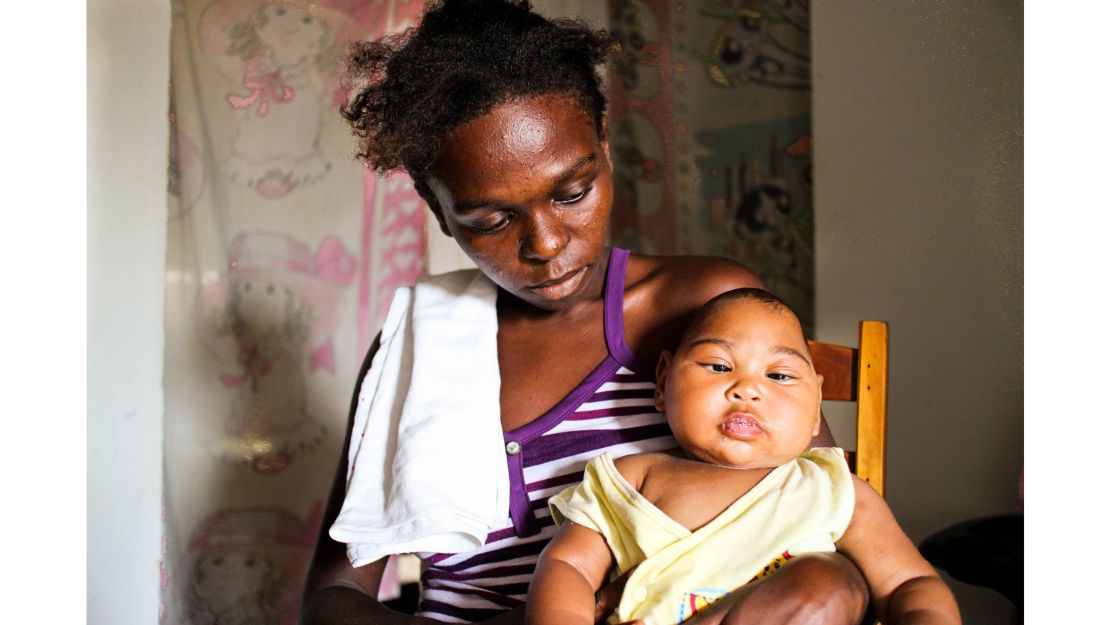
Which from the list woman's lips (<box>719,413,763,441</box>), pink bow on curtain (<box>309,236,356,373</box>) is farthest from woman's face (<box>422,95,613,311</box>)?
pink bow on curtain (<box>309,236,356,373</box>)

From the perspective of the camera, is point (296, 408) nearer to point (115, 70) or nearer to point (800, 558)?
point (115, 70)

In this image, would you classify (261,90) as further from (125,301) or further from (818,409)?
(818,409)

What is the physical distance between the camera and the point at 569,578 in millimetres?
923

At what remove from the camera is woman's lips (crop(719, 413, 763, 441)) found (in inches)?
38.0

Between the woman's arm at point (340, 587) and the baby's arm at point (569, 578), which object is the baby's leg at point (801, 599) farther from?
the woman's arm at point (340, 587)

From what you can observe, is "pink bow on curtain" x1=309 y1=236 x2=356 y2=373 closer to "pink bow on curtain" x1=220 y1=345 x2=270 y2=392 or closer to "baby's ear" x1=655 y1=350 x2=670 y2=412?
"pink bow on curtain" x1=220 y1=345 x2=270 y2=392

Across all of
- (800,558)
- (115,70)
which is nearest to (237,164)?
(115,70)

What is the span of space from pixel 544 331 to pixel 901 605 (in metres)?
0.58

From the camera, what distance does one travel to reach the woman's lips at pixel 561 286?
1134 millimetres

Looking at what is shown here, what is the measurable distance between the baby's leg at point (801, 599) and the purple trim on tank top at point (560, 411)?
0.32m

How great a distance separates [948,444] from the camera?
164cm

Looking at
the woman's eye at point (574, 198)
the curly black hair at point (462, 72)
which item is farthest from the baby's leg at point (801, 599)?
the curly black hair at point (462, 72)

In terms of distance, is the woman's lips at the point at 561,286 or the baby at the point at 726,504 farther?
the woman's lips at the point at 561,286

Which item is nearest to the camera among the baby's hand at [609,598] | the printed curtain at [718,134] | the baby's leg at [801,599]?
the baby's leg at [801,599]
